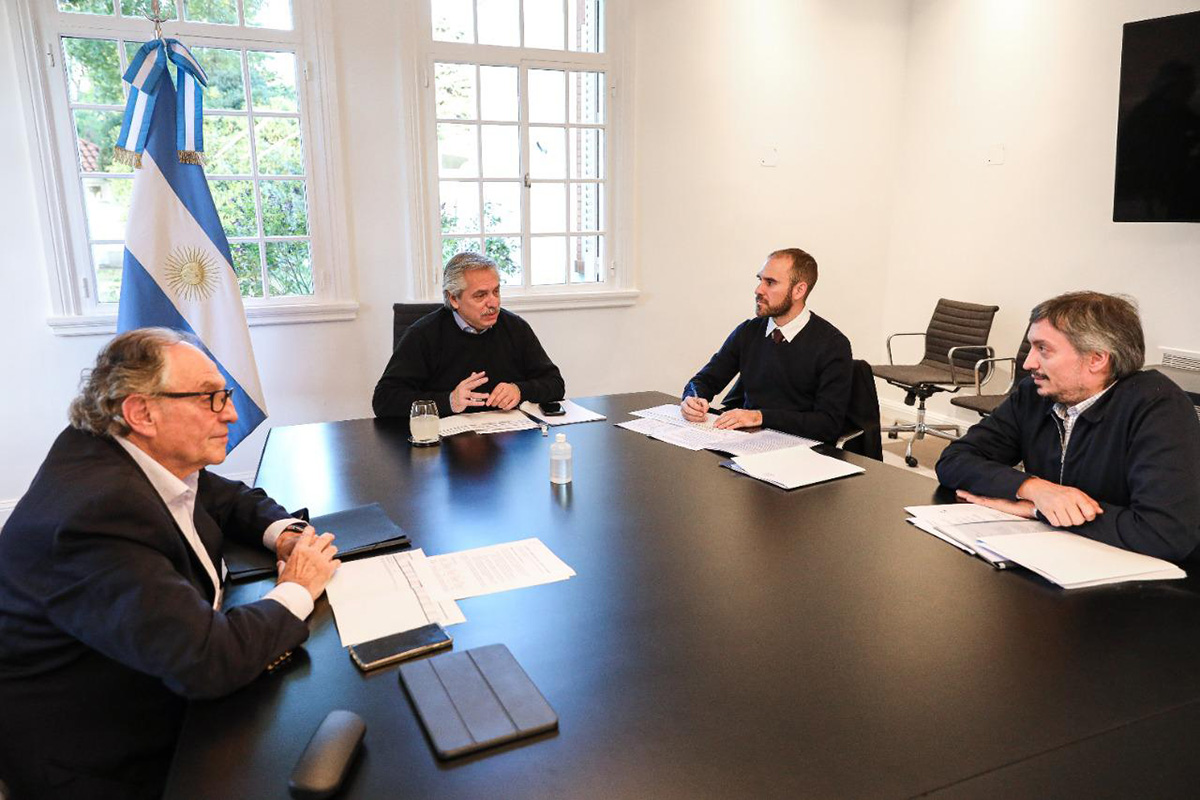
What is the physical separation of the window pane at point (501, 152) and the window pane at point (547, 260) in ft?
1.28

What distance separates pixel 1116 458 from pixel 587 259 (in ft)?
11.2

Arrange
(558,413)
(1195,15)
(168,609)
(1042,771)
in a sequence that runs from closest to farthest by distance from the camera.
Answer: (1042,771), (168,609), (558,413), (1195,15)

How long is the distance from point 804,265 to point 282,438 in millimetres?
1780

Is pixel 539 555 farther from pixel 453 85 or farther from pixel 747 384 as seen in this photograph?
pixel 453 85

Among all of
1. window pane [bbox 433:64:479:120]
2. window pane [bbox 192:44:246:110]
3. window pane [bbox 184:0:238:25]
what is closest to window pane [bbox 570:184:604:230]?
window pane [bbox 433:64:479:120]

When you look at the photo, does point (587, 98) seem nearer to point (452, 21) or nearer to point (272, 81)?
point (452, 21)

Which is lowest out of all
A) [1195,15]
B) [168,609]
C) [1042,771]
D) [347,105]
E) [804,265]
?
[1042,771]

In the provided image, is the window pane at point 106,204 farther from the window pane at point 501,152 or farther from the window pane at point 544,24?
the window pane at point 544,24

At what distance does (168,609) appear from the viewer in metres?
1.07

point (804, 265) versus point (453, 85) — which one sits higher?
point (453, 85)

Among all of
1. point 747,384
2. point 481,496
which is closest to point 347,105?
point 747,384

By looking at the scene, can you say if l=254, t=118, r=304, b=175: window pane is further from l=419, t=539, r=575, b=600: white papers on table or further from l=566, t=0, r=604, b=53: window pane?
l=419, t=539, r=575, b=600: white papers on table

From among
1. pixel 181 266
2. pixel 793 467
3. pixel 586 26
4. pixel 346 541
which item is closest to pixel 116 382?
pixel 346 541

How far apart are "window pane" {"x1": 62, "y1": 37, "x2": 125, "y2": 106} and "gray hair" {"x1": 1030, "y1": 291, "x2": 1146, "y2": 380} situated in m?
3.82
